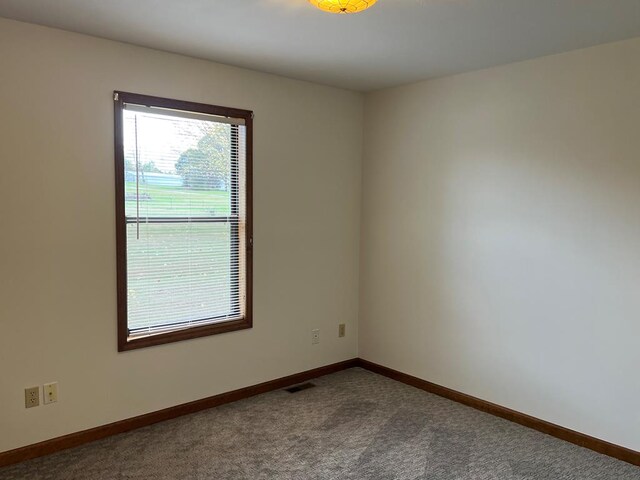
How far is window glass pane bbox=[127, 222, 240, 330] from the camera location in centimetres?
305

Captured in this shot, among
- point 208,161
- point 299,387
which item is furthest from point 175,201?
point 299,387

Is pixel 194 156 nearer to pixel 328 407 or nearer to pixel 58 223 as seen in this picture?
pixel 58 223

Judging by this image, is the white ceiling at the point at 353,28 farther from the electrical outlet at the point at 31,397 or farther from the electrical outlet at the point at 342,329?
the electrical outlet at the point at 342,329

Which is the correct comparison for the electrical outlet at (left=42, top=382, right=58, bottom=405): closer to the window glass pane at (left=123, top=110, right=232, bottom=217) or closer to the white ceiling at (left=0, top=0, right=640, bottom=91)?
the window glass pane at (left=123, top=110, right=232, bottom=217)

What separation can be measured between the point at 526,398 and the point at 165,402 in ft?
7.54

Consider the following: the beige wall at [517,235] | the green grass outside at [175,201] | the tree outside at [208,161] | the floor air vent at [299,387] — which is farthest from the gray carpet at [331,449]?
the tree outside at [208,161]

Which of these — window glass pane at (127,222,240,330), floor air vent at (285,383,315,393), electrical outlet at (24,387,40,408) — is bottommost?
floor air vent at (285,383,315,393)

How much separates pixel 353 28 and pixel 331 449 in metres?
2.28

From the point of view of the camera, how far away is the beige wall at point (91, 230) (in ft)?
8.60

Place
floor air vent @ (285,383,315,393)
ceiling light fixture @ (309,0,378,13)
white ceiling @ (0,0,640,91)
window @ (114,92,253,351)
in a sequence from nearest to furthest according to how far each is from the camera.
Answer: ceiling light fixture @ (309,0,378,13)
white ceiling @ (0,0,640,91)
window @ (114,92,253,351)
floor air vent @ (285,383,315,393)

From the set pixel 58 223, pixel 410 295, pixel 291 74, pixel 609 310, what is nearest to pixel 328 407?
pixel 410 295

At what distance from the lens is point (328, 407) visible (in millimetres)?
3412

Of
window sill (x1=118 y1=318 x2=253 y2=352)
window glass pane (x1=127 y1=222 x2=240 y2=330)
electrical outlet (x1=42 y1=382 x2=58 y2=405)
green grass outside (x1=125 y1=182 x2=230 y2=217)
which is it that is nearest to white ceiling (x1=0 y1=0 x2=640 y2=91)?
green grass outside (x1=125 y1=182 x2=230 y2=217)

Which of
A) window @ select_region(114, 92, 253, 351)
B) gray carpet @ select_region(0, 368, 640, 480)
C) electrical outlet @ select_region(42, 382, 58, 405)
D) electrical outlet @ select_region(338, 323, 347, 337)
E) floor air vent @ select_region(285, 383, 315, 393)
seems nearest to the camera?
gray carpet @ select_region(0, 368, 640, 480)
